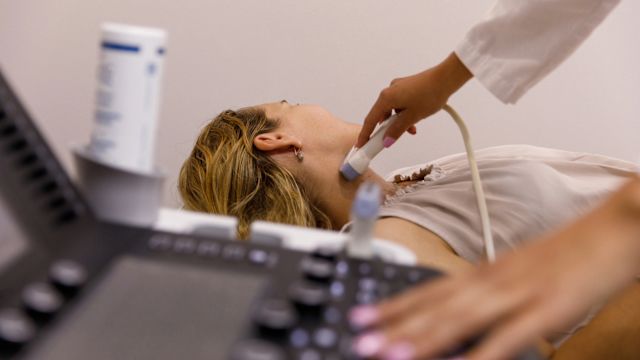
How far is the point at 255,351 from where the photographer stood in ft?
1.27

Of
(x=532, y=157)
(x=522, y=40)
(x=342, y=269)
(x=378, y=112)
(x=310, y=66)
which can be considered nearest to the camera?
(x=342, y=269)

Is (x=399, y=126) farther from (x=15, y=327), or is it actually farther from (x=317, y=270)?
(x=15, y=327)

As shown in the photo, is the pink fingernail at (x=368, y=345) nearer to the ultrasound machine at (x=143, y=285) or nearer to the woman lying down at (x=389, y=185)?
the ultrasound machine at (x=143, y=285)

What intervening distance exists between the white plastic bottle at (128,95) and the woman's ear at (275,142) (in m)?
0.66

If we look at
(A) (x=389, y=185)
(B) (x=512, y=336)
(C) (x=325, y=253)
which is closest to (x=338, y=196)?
(A) (x=389, y=185)

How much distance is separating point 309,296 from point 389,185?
82 cm

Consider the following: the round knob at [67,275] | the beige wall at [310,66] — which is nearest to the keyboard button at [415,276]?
the round knob at [67,275]

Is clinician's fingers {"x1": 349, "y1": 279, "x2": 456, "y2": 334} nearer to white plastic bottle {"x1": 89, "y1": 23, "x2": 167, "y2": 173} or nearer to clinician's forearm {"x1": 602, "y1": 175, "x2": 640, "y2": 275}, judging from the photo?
clinician's forearm {"x1": 602, "y1": 175, "x2": 640, "y2": 275}

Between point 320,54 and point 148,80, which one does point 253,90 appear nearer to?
point 320,54

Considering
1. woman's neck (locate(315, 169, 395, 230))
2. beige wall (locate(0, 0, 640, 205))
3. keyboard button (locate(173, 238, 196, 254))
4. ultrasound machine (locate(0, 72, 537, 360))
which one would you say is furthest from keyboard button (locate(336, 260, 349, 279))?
beige wall (locate(0, 0, 640, 205))

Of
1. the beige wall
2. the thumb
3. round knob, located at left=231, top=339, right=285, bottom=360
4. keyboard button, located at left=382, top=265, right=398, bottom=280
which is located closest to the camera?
round knob, located at left=231, top=339, right=285, bottom=360

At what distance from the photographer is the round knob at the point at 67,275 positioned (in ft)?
1.45

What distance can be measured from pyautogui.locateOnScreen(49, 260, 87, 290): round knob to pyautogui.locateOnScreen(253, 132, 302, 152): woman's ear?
29.9 inches

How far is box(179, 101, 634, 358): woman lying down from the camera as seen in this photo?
38.8 inches
